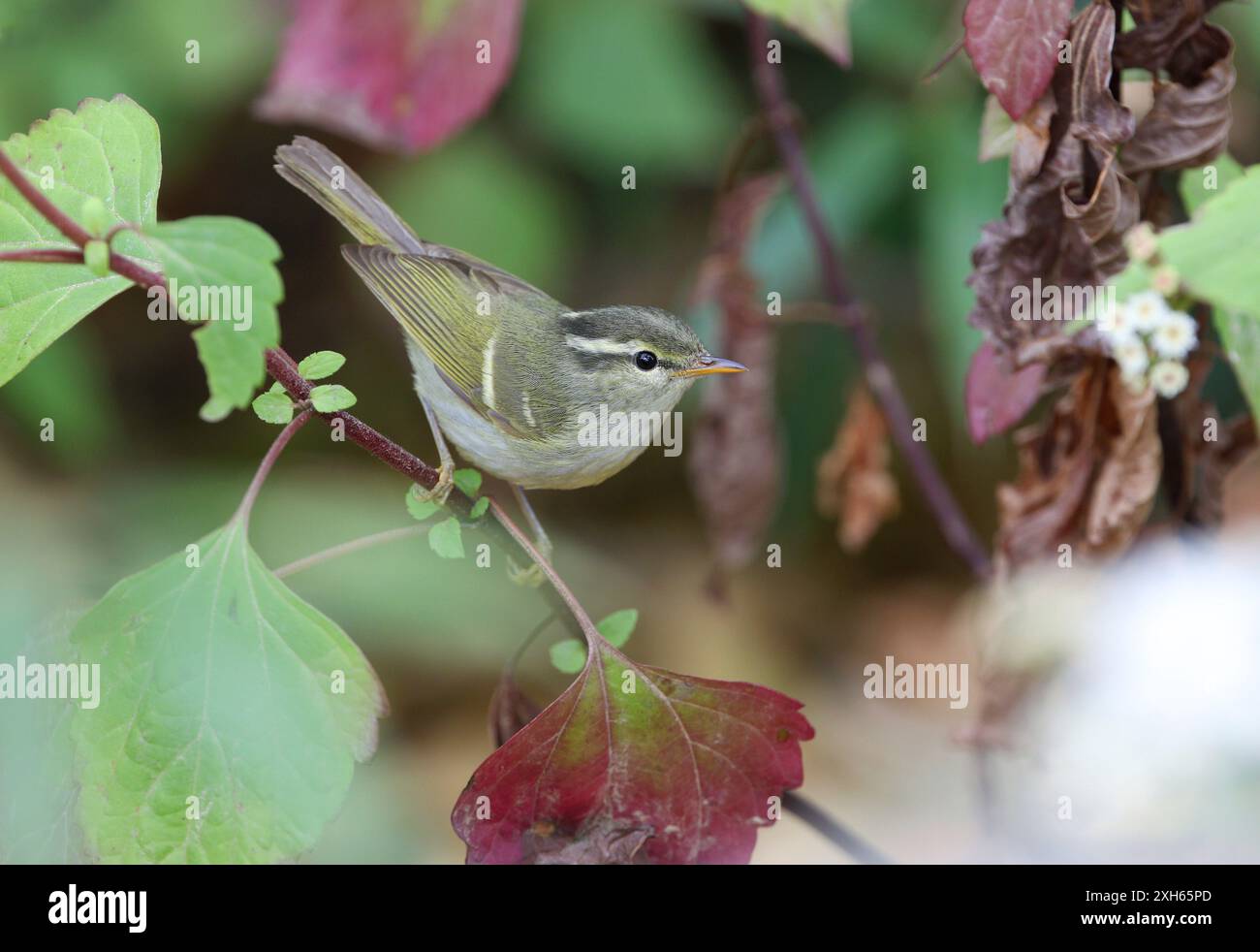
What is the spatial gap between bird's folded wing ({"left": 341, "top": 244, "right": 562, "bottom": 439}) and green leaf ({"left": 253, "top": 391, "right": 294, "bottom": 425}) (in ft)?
2.65

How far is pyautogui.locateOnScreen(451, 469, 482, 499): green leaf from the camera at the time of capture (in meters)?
1.61

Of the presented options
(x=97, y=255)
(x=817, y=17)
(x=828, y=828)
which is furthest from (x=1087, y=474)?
(x=97, y=255)

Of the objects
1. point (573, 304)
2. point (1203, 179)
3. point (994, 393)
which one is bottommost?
point (994, 393)

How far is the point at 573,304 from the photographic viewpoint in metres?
4.17

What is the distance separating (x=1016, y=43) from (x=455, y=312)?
→ 3.73ft

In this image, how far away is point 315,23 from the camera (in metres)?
2.12

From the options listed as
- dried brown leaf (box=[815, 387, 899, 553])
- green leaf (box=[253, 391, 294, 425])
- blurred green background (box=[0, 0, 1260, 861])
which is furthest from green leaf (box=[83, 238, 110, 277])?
blurred green background (box=[0, 0, 1260, 861])

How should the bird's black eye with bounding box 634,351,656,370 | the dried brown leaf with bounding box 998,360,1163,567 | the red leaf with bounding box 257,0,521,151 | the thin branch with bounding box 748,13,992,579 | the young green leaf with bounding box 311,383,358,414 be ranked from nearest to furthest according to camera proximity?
the young green leaf with bounding box 311,383,358,414 → the dried brown leaf with bounding box 998,360,1163,567 → the red leaf with bounding box 257,0,521,151 → the bird's black eye with bounding box 634,351,656,370 → the thin branch with bounding box 748,13,992,579

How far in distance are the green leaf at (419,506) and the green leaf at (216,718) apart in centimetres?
17

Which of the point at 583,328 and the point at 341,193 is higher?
the point at 341,193

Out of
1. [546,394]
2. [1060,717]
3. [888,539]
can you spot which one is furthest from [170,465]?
[1060,717]

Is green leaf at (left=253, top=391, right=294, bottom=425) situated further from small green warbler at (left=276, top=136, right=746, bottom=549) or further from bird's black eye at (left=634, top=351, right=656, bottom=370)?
bird's black eye at (left=634, top=351, right=656, bottom=370)

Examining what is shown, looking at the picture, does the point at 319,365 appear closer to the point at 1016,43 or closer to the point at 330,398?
the point at 330,398

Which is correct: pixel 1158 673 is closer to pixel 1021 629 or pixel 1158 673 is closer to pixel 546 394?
pixel 1021 629
